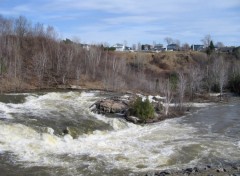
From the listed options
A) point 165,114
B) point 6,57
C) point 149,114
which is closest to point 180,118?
point 165,114

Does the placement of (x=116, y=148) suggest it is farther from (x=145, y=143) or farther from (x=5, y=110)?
(x=5, y=110)

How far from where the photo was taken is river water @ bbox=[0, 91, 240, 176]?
20406mm

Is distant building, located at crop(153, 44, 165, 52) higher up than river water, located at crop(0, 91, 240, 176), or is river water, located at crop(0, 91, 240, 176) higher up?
distant building, located at crop(153, 44, 165, 52)

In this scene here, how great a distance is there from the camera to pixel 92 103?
41156 mm

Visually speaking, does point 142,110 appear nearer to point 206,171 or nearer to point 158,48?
point 206,171

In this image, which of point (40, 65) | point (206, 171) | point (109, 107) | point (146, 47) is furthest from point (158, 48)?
point (206, 171)

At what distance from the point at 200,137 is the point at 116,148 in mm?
7671

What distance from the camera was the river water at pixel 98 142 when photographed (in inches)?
803

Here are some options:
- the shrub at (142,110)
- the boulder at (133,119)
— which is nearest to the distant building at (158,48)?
the shrub at (142,110)

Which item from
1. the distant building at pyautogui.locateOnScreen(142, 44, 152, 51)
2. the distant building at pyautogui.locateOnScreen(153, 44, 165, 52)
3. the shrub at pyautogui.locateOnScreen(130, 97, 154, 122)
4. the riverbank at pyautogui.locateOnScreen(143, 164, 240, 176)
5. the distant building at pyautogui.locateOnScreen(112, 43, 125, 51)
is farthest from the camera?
the distant building at pyautogui.locateOnScreen(153, 44, 165, 52)

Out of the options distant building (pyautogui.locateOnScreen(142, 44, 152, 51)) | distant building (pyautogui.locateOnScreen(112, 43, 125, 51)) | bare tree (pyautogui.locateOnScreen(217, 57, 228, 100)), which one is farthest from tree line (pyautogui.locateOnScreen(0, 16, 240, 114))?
distant building (pyautogui.locateOnScreen(142, 44, 152, 51))

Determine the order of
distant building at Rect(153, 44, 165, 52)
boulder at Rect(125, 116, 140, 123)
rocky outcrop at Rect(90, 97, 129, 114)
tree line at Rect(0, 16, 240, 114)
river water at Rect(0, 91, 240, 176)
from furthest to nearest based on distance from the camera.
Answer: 1. distant building at Rect(153, 44, 165, 52)
2. tree line at Rect(0, 16, 240, 114)
3. rocky outcrop at Rect(90, 97, 129, 114)
4. boulder at Rect(125, 116, 140, 123)
5. river water at Rect(0, 91, 240, 176)

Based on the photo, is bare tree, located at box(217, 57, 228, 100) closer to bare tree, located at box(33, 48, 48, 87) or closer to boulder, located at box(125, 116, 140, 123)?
boulder, located at box(125, 116, 140, 123)

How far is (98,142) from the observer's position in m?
26.1
